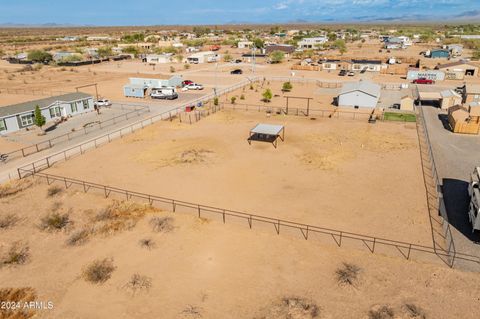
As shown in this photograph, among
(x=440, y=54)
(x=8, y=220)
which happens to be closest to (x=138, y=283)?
(x=8, y=220)

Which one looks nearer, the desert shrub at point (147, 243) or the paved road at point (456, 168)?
the desert shrub at point (147, 243)

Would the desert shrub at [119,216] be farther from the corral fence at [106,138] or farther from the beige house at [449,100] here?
the beige house at [449,100]

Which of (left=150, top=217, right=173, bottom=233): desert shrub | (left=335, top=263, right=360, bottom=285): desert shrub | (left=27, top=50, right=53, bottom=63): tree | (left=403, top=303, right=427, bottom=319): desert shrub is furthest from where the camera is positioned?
(left=27, top=50, right=53, bottom=63): tree

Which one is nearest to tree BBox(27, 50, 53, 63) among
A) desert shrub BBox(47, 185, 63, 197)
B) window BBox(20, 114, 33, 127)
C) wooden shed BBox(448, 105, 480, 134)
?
window BBox(20, 114, 33, 127)

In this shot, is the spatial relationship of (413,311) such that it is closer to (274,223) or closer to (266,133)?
(274,223)

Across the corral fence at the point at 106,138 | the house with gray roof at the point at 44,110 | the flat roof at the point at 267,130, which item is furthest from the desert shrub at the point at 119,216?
the house with gray roof at the point at 44,110

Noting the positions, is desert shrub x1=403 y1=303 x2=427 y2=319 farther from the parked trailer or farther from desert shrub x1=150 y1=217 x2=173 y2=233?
the parked trailer

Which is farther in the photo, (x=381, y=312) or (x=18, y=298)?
(x=18, y=298)
